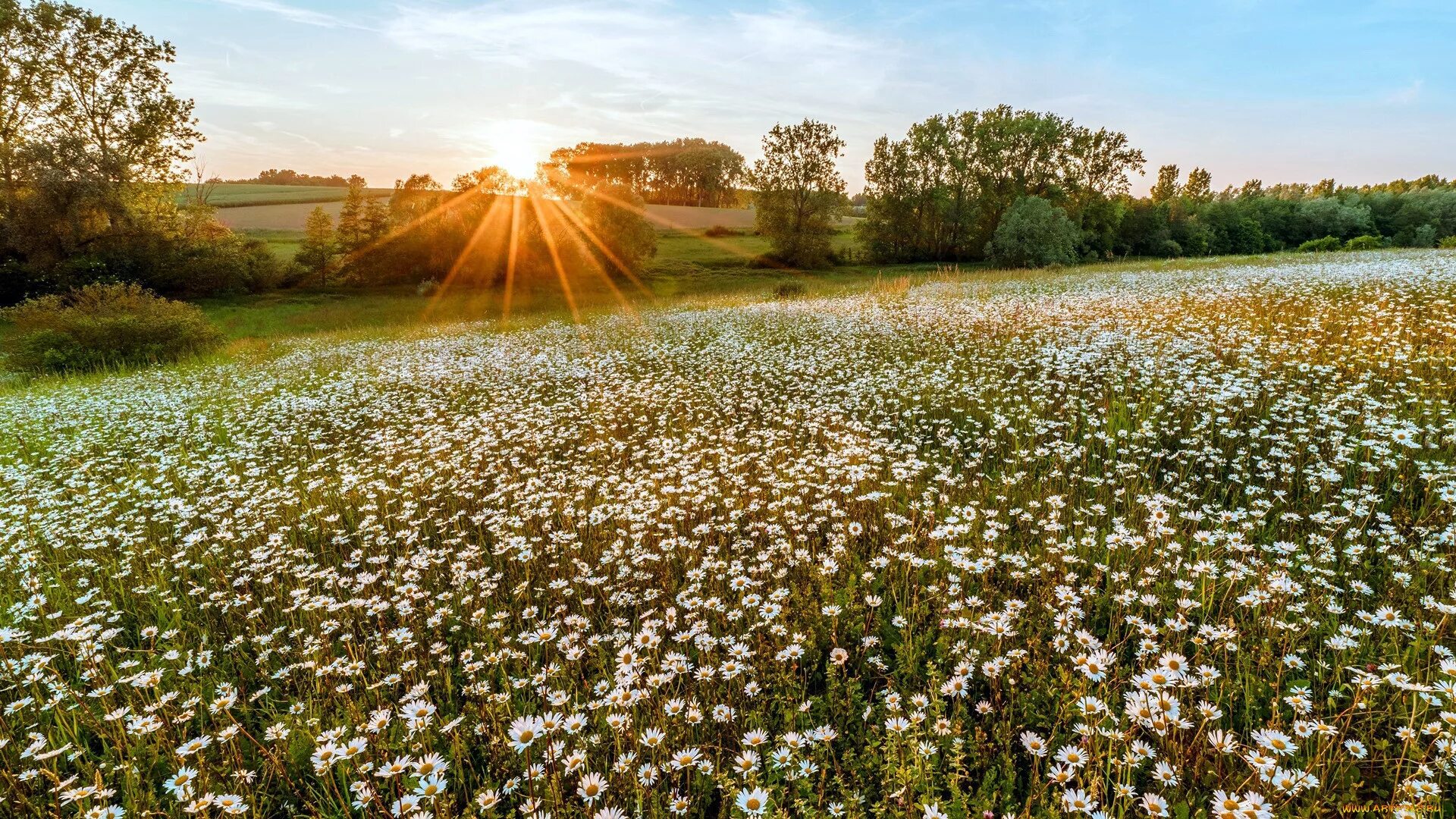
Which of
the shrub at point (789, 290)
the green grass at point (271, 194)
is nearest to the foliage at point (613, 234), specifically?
the shrub at point (789, 290)

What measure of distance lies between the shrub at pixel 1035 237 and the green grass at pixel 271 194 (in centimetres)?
8158

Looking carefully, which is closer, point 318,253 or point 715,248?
point 318,253

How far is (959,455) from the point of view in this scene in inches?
249

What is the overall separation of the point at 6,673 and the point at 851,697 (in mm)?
5288

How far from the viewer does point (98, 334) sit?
68.8ft

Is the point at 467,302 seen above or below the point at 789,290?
below

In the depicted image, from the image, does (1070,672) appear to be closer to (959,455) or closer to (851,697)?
(851,697)

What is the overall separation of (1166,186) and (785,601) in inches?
4363

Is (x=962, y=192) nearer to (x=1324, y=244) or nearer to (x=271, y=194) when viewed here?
(x=1324, y=244)

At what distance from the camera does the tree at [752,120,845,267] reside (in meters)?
64.9

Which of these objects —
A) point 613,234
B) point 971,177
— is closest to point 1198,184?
point 971,177

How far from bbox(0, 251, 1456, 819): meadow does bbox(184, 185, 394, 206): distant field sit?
3736 inches

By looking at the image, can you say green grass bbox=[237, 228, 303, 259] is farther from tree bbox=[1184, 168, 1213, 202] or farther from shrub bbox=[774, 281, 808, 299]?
tree bbox=[1184, 168, 1213, 202]

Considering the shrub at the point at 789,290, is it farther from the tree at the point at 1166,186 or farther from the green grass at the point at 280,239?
the tree at the point at 1166,186
